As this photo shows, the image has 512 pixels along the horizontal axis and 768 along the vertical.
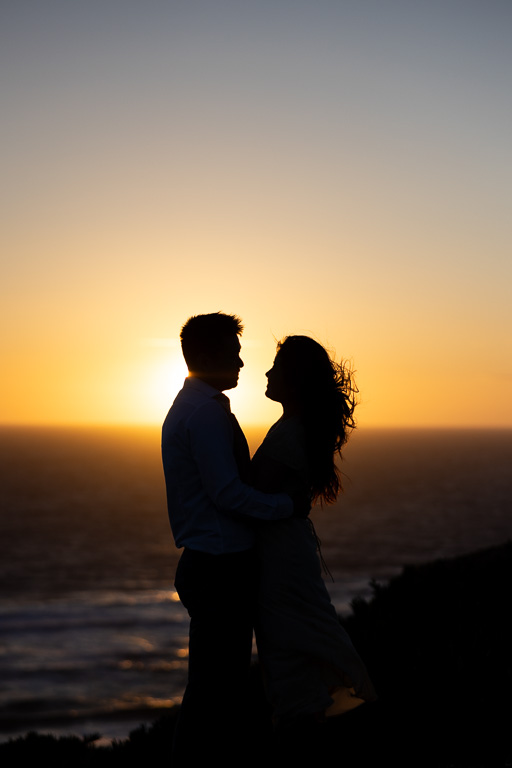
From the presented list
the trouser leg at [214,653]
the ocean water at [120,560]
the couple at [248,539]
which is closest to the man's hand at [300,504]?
the couple at [248,539]

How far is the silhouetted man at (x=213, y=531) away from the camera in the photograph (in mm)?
4625

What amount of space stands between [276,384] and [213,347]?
26.5 inches

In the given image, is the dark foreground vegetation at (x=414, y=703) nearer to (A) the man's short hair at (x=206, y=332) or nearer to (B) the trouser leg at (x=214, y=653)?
(B) the trouser leg at (x=214, y=653)

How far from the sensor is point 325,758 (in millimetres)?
5211

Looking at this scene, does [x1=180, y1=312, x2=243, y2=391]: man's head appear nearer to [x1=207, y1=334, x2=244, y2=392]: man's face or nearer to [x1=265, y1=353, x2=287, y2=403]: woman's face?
[x1=207, y1=334, x2=244, y2=392]: man's face

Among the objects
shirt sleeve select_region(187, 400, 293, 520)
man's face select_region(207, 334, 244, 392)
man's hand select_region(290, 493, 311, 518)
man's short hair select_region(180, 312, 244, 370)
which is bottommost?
man's hand select_region(290, 493, 311, 518)

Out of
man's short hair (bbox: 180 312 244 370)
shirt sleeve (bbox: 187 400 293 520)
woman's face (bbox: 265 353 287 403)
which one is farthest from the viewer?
woman's face (bbox: 265 353 287 403)

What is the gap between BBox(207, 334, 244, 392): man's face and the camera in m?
4.85

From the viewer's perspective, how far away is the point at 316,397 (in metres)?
5.20

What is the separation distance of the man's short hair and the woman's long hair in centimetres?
55

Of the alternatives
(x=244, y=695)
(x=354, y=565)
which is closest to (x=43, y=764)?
(x=244, y=695)

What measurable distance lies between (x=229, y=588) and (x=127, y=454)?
19386cm

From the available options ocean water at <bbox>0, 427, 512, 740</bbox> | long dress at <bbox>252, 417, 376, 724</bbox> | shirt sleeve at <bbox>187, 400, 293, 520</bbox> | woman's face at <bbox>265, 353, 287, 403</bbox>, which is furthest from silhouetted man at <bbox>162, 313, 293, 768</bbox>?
ocean water at <bbox>0, 427, 512, 740</bbox>

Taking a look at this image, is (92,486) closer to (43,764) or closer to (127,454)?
(127,454)
